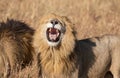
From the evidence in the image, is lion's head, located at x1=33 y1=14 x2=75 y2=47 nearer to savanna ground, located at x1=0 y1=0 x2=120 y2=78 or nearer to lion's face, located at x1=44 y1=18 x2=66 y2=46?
lion's face, located at x1=44 y1=18 x2=66 y2=46

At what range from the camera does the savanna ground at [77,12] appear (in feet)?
48.4

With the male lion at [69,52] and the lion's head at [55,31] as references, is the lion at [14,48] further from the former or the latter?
the lion's head at [55,31]

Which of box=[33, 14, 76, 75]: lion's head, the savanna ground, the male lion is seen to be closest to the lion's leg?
the male lion

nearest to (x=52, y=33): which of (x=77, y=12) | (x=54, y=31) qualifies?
(x=54, y=31)

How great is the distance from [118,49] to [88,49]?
1.74ft

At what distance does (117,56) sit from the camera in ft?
31.4

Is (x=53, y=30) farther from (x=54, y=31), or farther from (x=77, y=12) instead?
(x=77, y=12)

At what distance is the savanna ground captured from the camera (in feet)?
48.4

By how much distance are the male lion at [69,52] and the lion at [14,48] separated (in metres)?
0.80

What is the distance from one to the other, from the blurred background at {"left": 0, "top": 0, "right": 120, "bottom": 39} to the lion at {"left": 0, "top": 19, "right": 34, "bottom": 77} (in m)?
4.08

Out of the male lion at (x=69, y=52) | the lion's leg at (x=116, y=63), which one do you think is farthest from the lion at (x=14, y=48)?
the lion's leg at (x=116, y=63)

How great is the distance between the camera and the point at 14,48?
974cm

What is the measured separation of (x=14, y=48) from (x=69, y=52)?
1297 mm

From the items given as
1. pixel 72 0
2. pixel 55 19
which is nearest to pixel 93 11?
pixel 72 0
